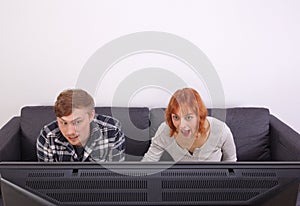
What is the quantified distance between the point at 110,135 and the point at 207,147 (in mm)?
460

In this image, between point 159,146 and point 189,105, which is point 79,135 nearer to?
point 159,146

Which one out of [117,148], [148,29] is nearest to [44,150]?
[117,148]

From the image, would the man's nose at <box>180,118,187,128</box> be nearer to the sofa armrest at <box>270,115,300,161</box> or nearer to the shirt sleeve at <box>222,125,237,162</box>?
the shirt sleeve at <box>222,125,237,162</box>

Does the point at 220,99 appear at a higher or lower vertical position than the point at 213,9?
lower

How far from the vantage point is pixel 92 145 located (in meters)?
1.89

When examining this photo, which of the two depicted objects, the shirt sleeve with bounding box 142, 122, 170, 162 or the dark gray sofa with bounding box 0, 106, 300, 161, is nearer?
the shirt sleeve with bounding box 142, 122, 170, 162

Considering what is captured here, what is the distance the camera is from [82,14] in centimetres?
258

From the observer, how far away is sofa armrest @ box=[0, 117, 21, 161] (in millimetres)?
2182

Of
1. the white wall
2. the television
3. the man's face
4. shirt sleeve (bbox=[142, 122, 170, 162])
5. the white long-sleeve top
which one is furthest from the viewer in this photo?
the white wall

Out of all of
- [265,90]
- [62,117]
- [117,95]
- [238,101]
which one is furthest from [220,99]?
[62,117]

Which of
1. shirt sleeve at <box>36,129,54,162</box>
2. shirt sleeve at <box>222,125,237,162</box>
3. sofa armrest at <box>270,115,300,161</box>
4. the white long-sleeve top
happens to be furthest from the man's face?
sofa armrest at <box>270,115,300,161</box>

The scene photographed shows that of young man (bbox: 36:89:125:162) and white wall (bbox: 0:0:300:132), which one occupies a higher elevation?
white wall (bbox: 0:0:300:132)

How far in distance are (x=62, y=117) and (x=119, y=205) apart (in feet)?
3.25

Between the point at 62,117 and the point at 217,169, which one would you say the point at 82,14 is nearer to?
the point at 62,117
